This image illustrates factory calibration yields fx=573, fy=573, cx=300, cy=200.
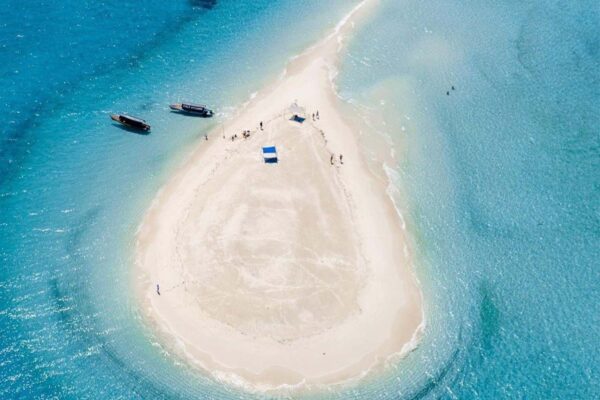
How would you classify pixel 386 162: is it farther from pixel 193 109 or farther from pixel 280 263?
pixel 193 109

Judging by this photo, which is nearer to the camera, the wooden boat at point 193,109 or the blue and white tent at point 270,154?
the blue and white tent at point 270,154

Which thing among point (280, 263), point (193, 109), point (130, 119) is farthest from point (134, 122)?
point (280, 263)

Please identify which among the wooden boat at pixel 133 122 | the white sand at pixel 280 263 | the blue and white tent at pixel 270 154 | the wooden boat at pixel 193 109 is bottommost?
A: the white sand at pixel 280 263

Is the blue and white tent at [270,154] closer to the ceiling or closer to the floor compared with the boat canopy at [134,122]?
closer to the floor

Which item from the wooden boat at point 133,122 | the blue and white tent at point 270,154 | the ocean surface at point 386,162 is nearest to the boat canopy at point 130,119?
the wooden boat at point 133,122

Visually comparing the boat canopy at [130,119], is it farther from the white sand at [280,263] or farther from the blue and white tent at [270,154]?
the blue and white tent at [270,154]
